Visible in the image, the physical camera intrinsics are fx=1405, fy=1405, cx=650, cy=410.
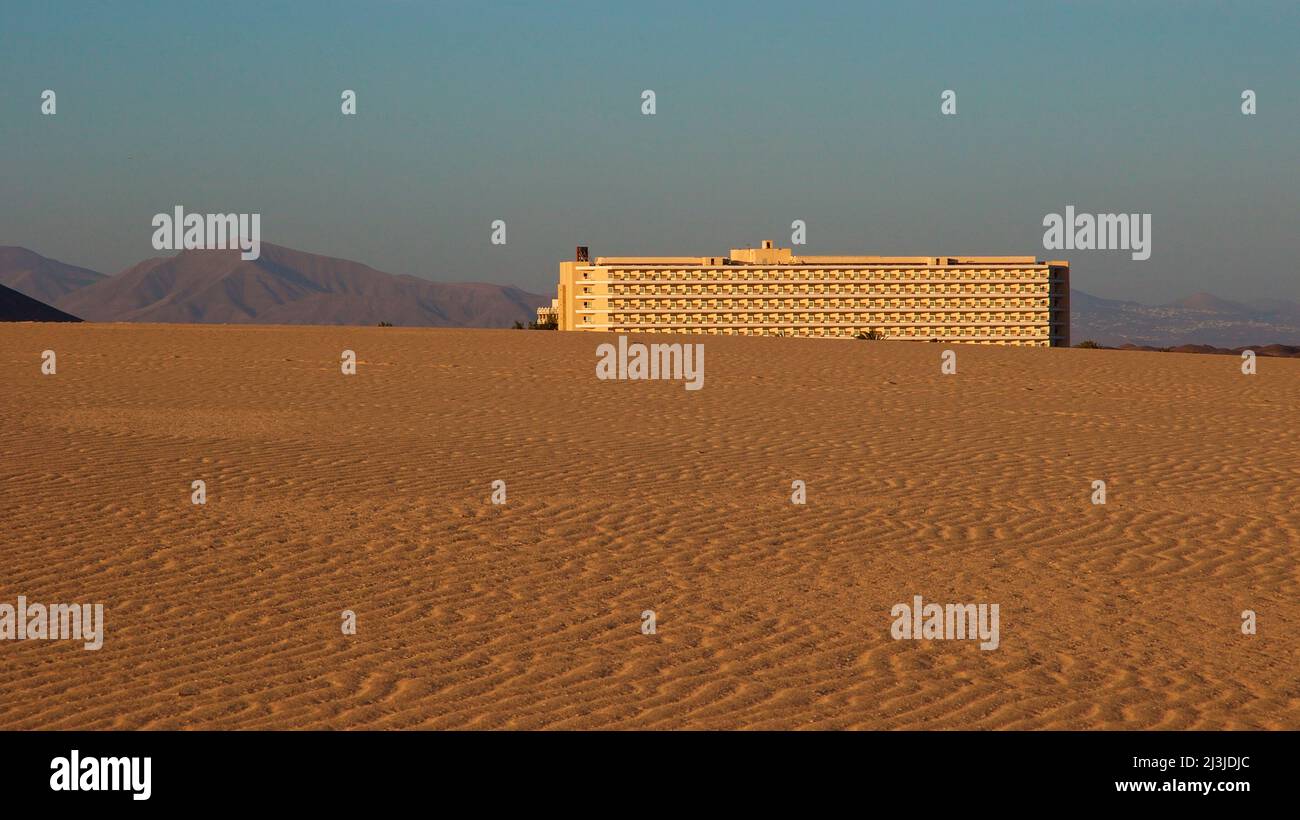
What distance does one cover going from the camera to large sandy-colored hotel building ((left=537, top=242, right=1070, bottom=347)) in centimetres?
18750

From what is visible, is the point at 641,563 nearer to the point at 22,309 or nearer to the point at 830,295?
the point at 22,309

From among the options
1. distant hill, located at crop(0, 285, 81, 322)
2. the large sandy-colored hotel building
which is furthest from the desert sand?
the large sandy-colored hotel building

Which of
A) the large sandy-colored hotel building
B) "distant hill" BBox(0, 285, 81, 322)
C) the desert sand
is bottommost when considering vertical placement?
the desert sand

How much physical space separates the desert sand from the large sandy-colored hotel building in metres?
167

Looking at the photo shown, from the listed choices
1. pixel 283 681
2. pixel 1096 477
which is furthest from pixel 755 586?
pixel 1096 477

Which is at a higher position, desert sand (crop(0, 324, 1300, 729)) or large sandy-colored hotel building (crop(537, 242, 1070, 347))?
large sandy-colored hotel building (crop(537, 242, 1070, 347))

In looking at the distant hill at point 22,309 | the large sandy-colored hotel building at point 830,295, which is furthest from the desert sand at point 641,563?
the large sandy-colored hotel building at point 830,295

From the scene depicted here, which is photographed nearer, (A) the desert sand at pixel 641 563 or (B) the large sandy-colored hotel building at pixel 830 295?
(A) the desert sand at pixel 641 563

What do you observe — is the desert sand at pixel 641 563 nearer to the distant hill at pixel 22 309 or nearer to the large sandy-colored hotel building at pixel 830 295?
the distant hill at pixel 22 309

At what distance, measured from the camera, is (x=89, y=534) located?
1022 centimetres

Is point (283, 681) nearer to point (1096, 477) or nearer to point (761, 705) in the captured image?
point (761, 705)

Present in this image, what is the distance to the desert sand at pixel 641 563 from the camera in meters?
6.33

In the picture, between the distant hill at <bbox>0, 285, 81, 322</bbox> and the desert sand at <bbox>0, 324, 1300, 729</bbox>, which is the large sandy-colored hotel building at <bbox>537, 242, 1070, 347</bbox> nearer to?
the distant hill at <bbox>0, 285, 81, 322</bbox>

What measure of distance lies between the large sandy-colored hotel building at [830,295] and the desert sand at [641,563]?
166746 mm
